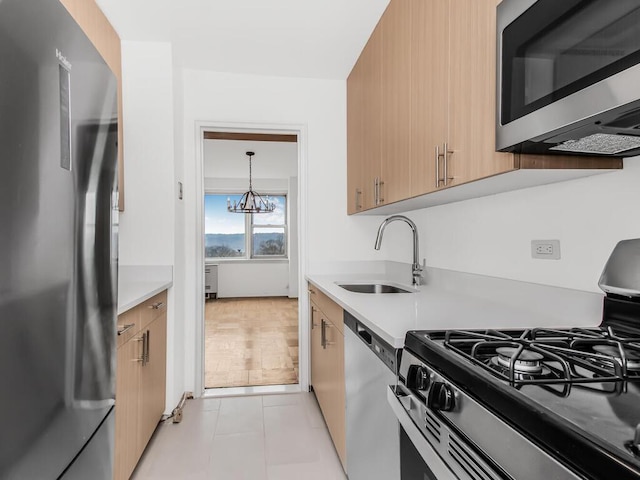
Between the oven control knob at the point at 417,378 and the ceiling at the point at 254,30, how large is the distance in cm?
189

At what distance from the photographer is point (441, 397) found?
790mm

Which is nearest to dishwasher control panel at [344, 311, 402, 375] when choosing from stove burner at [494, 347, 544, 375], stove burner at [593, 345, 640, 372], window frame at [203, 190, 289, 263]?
stove burner at [494, 347, 544, 375]

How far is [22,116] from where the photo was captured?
0.63 metres

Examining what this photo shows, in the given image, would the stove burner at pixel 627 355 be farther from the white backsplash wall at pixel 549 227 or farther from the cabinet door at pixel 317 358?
the cabinet door at pixel 317 358

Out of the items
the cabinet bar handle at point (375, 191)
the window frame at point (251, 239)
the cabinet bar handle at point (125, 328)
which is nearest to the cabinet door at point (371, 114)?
the cabinet bar handle at point (375, 191)

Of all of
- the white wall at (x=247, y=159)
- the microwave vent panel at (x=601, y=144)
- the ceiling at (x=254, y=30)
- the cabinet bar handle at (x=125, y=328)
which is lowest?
the cabinet bar handle at (x=125, y=328)

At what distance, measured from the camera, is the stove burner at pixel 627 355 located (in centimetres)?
76

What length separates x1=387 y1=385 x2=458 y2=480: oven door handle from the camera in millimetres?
768

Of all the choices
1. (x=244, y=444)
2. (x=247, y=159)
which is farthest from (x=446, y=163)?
(x=247, y=159)

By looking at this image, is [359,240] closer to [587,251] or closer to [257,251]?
[587,251]

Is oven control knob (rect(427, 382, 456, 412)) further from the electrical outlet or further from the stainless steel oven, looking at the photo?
the electrical outlet

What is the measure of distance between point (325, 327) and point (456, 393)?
61.4 inches

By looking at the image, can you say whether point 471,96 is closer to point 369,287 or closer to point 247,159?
point 369,287

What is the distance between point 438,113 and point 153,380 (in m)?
1.96
